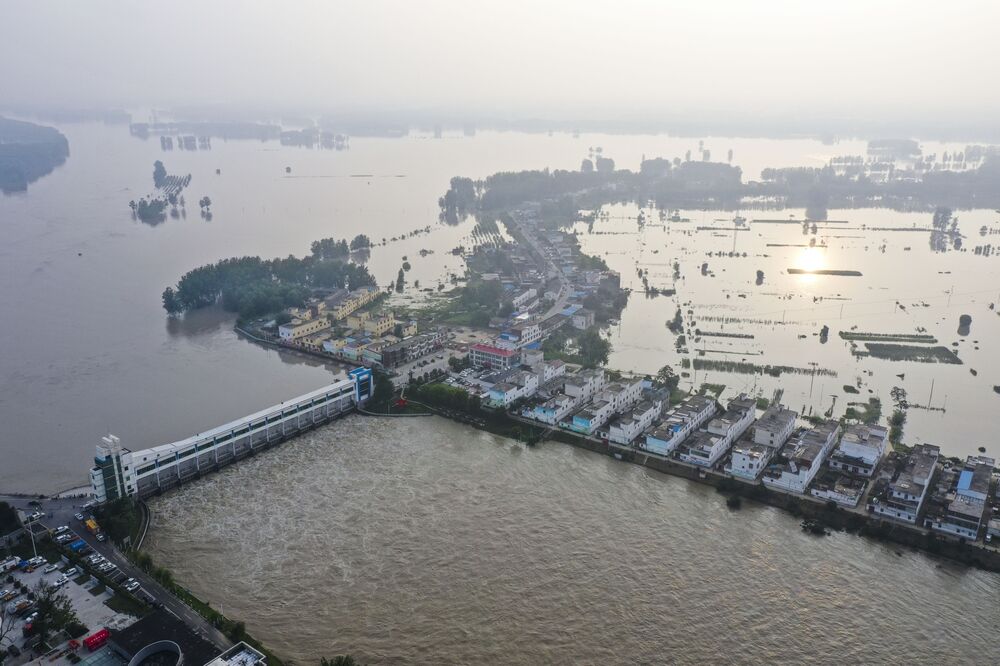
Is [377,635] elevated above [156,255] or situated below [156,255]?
below

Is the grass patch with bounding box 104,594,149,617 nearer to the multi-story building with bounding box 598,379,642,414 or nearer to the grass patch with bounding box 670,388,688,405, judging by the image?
the multi-story building with bounding box 598,379,642,414

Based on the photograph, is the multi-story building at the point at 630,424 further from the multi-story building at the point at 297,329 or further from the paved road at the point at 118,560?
the multi-story building at the point at 297,329

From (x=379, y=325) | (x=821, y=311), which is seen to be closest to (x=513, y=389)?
(x=379, y=325)

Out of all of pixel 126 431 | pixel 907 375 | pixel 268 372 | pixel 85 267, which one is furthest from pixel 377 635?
pixel 85 267

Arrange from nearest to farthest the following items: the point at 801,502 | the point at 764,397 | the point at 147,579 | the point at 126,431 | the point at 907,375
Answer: the point at 147,579 < the point at 801,502 < the point at 126,431 < the point at 764,397 < the point at 907,375

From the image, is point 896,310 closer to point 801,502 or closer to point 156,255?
point 801,502

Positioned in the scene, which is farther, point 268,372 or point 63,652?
point 268,372
